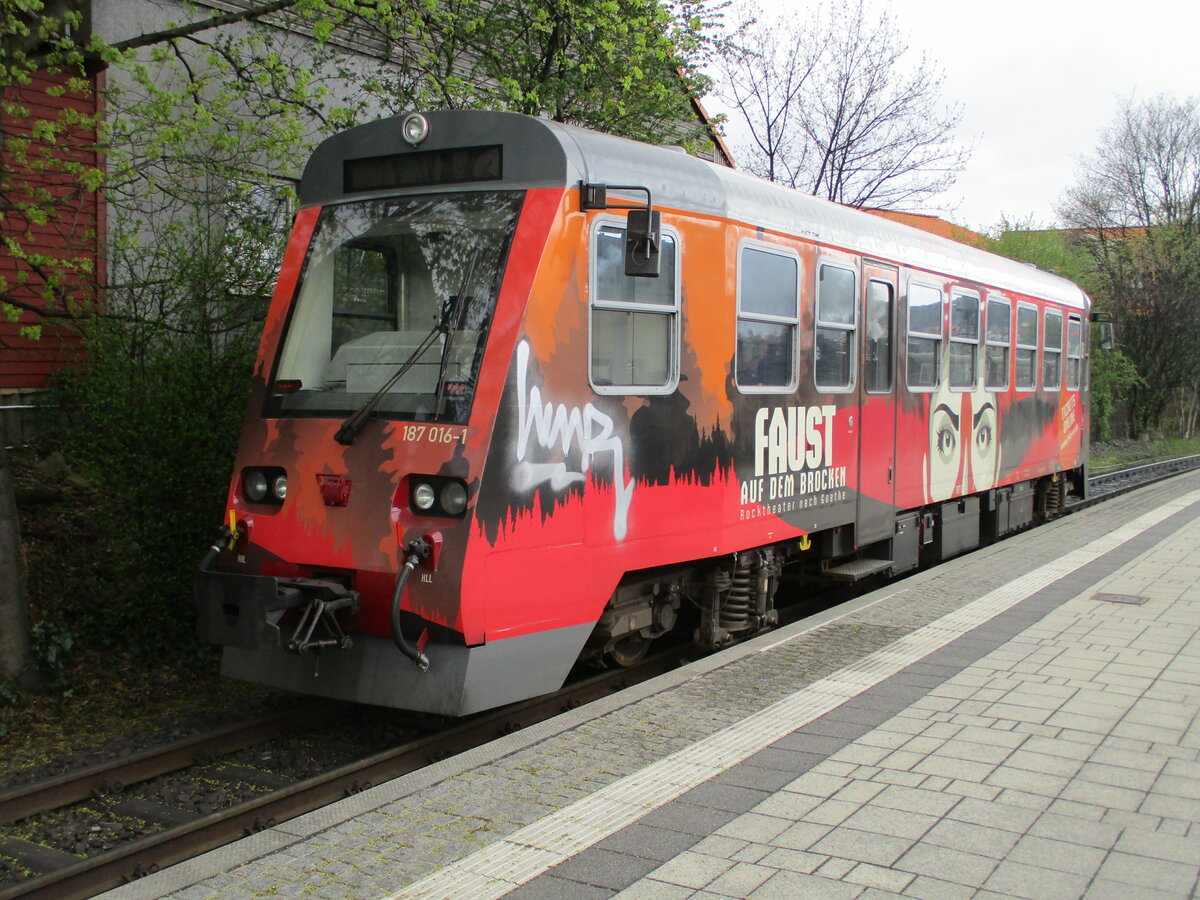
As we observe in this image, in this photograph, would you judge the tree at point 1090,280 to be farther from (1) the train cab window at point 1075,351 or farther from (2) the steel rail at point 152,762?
(2) the steel rail at point 152,762

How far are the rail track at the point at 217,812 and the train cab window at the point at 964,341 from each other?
17.4 ft

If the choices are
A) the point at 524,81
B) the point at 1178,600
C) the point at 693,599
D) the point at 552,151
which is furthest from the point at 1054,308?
the point at 552,151

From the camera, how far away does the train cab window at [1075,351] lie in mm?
14641

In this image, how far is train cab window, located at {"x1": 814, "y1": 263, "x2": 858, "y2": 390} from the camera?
26.2 ft

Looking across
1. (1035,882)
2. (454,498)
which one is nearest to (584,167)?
(454,498)

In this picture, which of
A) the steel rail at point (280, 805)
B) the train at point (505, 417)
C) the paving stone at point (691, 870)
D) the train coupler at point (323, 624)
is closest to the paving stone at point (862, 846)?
the paving stone at point (691, 870)

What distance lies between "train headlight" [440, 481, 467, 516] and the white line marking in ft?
4.87

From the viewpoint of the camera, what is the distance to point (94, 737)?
6.66m

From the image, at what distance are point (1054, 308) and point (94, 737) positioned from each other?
12.0 meters

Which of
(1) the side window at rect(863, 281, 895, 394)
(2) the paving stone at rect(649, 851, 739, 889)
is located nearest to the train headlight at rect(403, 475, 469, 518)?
(2) the paving stone at rect(649, 851, 739, 889)

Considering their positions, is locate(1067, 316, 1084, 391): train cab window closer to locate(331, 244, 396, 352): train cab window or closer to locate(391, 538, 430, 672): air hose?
locate(331, 244, 396, 352): train cab window

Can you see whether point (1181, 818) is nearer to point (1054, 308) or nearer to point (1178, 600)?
point (1178, 600)

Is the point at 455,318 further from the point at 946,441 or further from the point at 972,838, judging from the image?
the point at 946,441

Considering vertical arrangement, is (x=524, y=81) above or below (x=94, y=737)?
above
